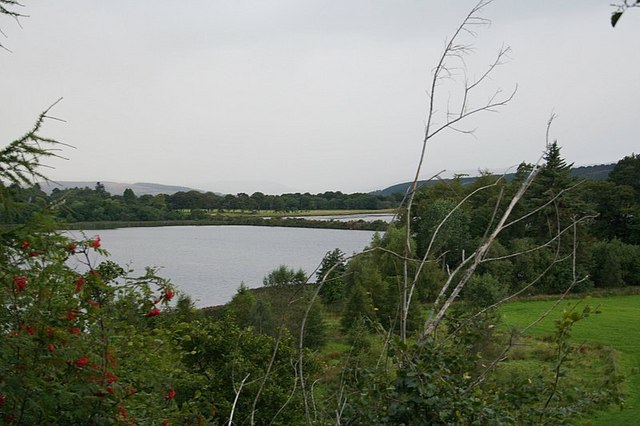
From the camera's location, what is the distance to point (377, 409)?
6.70ft

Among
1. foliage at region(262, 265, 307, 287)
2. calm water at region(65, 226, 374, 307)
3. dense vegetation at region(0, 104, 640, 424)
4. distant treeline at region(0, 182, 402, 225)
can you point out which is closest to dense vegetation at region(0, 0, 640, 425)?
dense vegetation at region(0, 104, 640, 424)

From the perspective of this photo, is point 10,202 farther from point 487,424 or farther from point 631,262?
point 631,262

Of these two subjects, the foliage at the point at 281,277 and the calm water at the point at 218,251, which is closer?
the calm water at the point at 218,251

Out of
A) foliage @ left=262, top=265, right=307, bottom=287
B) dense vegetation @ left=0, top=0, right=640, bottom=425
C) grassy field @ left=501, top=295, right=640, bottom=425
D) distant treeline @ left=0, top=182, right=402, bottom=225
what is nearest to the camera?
dense vegetation @ left=0, top=0, right=640, bottom=425

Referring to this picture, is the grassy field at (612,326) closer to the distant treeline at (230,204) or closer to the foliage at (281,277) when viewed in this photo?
the foliage at (281,277)

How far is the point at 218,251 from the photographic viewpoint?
37.1 metres

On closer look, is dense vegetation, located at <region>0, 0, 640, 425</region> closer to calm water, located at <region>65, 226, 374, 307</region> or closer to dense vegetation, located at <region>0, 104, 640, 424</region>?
dense vegetation, located at <region>0, 104, 640, 424</region>

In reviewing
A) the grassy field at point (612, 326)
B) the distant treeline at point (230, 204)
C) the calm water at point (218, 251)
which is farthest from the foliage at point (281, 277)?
the grassy field at point (612, 326)

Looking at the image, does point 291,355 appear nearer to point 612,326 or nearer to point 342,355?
point 342,355

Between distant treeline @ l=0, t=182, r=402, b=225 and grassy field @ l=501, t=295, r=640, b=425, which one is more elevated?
distant treeline @ l=0, t=182, r=402, b=225

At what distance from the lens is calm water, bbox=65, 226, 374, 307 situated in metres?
24.2

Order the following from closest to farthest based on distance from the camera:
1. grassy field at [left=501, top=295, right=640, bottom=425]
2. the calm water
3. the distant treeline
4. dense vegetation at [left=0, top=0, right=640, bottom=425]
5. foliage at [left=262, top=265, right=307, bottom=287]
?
dense vegetation at [left=0, top=0, right=640, bottom=425] → grassy field at [left=501, top=295, right=640, bottom=425] → the calm water → foliage at [left=262, top=265, right=307, bottom=287] → the distant treeline

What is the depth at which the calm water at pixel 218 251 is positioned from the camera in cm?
2423

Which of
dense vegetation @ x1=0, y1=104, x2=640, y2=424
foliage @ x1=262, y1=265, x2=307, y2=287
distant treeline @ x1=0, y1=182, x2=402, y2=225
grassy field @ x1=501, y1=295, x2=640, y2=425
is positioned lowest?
grassy field @ x1=501, y1=295, x2=640, y2=425
